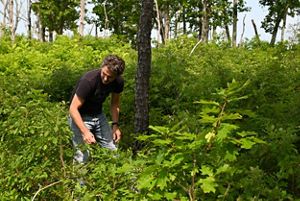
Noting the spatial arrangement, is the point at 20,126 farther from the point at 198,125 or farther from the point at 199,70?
the point at 199,70

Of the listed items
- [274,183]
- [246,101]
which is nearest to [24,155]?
[274,183]

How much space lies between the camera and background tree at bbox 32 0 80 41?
131 feet

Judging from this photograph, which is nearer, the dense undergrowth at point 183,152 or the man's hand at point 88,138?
the dense undergrowth at point 183,152

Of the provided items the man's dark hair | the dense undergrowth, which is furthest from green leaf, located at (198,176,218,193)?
the man's dark hair

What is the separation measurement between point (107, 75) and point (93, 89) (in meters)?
0.24

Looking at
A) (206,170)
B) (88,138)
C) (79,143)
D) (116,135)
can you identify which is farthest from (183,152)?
(116,135)

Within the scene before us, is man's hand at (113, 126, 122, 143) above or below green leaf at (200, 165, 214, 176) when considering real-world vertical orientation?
below

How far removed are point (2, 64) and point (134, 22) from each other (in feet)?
84.4

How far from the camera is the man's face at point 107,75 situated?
17.9 feet

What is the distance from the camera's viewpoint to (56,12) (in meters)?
40.4

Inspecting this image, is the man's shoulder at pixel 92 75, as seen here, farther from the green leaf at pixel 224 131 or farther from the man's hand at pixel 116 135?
the green leaf at pixel 224 131

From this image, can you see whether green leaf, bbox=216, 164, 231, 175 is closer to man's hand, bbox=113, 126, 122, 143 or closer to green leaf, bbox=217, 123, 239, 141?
green leaf, bbox=217, 123, 239, 141

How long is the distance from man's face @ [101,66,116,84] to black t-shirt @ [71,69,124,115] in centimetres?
7

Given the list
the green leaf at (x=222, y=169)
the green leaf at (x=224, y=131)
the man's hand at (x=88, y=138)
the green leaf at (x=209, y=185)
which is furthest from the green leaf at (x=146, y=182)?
A: the man's hand at (x=88, y=138)
